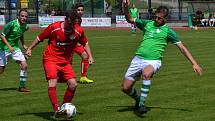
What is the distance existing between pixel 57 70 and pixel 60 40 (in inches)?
24.1

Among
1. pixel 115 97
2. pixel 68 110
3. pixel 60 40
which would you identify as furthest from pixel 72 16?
pixel 115 97

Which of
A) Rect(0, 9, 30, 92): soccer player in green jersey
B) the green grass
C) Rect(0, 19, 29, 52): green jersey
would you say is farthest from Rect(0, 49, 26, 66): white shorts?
the green grass

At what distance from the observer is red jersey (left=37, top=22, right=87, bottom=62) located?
1076cm

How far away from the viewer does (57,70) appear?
1082 cm

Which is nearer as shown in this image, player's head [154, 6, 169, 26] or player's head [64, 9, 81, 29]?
player's head [64, 9, 81, 29]

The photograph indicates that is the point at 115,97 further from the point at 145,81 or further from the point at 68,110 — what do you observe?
the point at 68,110

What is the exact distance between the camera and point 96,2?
268 feet

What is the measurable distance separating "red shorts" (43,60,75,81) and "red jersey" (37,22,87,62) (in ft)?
0.34

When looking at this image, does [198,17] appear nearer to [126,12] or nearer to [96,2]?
[96,2]

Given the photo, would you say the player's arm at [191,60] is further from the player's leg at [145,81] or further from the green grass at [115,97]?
the green grass at [115,97]

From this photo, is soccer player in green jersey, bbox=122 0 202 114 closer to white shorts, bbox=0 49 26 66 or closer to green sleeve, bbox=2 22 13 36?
green sleeve, bbox=2 22 13 36

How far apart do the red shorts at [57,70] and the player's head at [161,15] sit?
2.13 metres

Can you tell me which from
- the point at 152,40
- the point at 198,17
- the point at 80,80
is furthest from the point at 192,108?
the point at 198,17

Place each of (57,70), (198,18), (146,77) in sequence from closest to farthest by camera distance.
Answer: (57,70)
(146,77)
(198,18)
